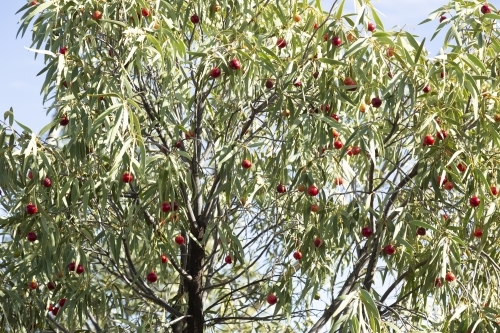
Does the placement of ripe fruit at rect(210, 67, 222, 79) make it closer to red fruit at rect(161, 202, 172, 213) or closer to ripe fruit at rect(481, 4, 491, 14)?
red fruit at rect(161, 202, 172, 213)

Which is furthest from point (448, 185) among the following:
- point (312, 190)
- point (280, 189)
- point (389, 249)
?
point (280, 189)

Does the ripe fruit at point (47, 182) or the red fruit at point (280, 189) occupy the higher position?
the ripe fruit at point (47, 182)

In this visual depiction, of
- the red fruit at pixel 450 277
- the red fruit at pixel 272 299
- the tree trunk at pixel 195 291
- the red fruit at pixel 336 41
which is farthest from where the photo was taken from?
the tree trunk at pixel 195 291

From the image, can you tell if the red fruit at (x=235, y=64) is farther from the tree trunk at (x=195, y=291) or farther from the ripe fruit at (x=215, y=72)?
the tree trunk at (x=195, y=291)

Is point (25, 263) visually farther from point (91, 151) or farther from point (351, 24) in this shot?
point (351, 24)

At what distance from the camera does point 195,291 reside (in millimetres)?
4043

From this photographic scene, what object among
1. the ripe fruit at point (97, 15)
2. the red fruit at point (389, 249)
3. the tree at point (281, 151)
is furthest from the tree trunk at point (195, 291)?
the ripe fruit at point (97, 15)

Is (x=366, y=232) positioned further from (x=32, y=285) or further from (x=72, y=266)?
(x=32, y=285)

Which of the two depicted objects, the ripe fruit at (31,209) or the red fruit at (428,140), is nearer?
the red fruit at (428,140)

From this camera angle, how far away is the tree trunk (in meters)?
4.05

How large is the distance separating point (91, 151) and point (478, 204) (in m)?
1.78

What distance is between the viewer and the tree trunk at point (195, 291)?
4047 millimetres

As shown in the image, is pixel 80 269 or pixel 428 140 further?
pixel 80 269

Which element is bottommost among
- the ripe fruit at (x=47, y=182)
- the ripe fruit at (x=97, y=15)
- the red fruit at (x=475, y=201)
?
the red fruit at (x=475, y=201)
